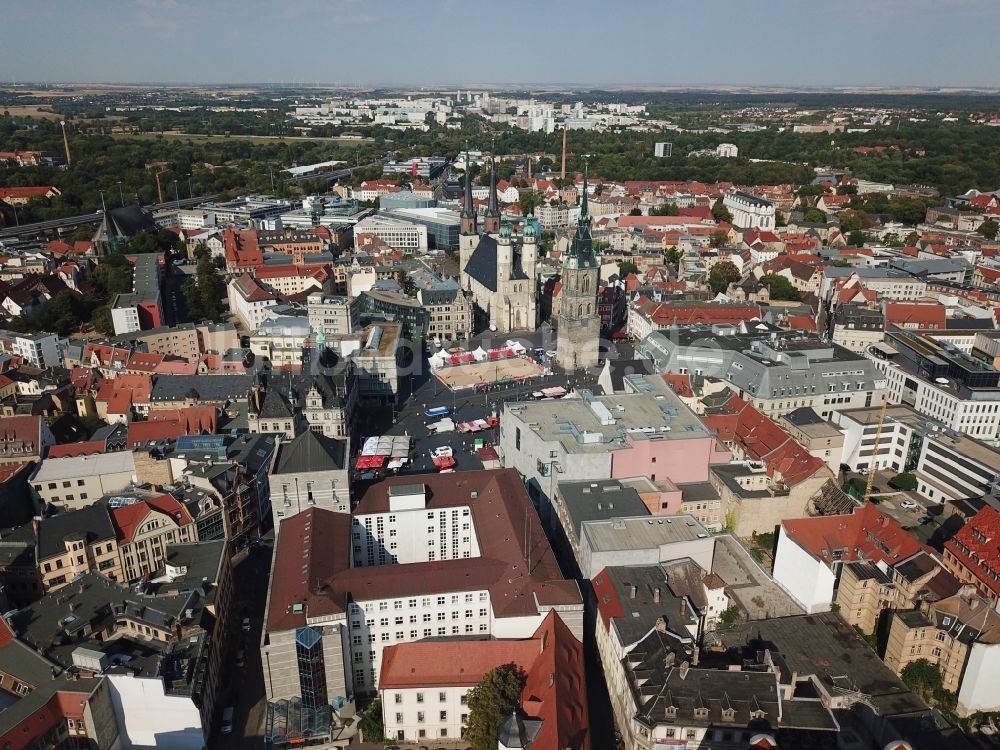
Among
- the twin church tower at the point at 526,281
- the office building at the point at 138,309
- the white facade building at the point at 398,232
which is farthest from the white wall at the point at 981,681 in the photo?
the white facade building at the point at 398,232

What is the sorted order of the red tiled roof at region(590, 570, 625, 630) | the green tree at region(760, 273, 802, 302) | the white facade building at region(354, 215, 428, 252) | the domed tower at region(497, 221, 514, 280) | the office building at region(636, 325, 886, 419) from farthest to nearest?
the white facade building at region(354, 215, 428, 252), the green tree at region(760, 273, 802, 302), the domed tower at region(497, 221, 514, 280), the office building at region(636, 325, 886, 419), the red tiled roof at region(590, 570, 625, 630)

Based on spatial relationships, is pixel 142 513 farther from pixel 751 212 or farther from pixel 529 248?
pixel 751 212

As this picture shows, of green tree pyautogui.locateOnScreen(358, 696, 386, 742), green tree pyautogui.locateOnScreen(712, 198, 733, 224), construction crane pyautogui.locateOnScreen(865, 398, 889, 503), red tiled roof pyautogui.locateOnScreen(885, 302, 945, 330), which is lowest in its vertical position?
green tree pyautogui.locateOnScreen(358, 696, 386, 742)

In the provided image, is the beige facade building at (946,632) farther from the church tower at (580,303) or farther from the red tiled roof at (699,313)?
the red tiled roof at (699,313)

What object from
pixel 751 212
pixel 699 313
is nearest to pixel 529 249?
pixel 699 313

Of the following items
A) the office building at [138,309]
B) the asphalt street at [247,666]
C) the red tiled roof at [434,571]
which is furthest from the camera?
the office building at [138,309]

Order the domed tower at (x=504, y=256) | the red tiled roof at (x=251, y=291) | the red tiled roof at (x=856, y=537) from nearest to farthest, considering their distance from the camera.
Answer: the red tiled roof at (x=856, y=537) → the domed tower at (x=504, y=256) → the red tiled roof at (x=251, y=291)

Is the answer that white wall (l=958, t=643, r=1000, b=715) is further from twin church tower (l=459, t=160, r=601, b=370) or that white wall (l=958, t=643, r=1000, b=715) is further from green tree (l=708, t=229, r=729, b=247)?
green tree (l=708, t=229, r=729, b=247)

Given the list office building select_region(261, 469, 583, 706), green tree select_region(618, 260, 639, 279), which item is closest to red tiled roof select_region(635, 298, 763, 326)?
green tree select_region(618, 260, 639, 279)
